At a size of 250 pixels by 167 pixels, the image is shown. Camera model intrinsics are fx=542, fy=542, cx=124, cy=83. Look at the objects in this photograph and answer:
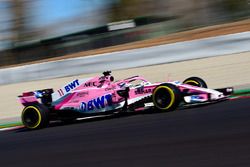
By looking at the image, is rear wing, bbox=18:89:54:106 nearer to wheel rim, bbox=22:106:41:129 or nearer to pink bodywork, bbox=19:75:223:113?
pink bodywork, bbox=19:75:223:113

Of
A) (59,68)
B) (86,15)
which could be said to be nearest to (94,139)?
(59,68)

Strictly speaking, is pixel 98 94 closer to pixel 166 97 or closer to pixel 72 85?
pixel 72 85

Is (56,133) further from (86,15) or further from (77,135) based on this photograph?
(86,15)

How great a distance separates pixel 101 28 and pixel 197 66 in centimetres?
539

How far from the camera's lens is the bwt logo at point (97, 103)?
34.1 ft

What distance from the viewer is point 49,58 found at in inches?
634

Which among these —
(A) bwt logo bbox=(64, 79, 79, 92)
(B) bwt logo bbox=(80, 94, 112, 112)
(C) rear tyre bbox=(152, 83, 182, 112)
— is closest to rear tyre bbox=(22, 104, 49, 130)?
(A) bwt logo bbox=(64, 79, 79, 92)

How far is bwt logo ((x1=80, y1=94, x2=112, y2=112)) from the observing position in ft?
34.1

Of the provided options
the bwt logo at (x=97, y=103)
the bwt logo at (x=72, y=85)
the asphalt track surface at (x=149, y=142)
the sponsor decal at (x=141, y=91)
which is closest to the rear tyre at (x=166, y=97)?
the asphalt track surface at (x=149, y=142)

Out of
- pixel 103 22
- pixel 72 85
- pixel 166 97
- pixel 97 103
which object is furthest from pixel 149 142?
pixel 103 22

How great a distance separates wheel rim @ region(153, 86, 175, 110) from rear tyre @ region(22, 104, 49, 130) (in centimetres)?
229

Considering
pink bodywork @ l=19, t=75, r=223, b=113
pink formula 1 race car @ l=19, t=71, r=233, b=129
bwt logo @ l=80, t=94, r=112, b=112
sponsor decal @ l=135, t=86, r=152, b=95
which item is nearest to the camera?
pink formula 1 race car @ l=19, t=71, r=233, b=129

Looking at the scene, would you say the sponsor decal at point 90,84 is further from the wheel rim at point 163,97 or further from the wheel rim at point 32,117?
the wheel rim at point 163,97

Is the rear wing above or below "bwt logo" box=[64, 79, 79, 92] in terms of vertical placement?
below
